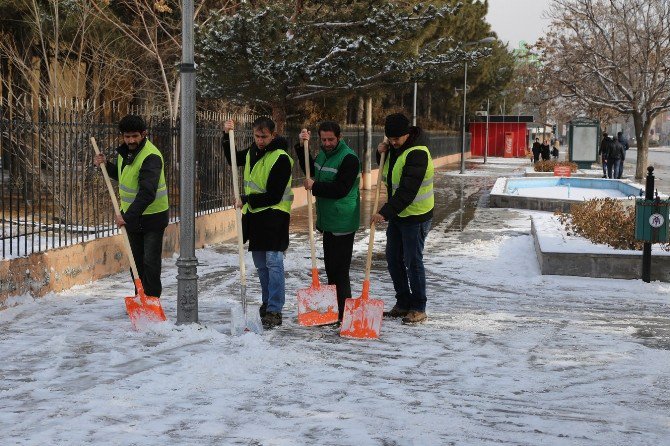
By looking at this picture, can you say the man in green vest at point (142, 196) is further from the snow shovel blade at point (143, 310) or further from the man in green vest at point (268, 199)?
the man in green vest at point (268, 199)

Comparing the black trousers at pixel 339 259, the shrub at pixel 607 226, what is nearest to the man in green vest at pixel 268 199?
the black trousers at pixel 339 259

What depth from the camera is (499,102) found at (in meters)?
78.6

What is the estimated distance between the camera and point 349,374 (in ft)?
23.2

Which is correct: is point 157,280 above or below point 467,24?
below

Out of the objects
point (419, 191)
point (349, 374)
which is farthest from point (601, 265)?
point (349, 374)

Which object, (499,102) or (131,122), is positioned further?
(499,102)

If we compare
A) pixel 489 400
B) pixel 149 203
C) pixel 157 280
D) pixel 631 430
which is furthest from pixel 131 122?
pixel 631 430

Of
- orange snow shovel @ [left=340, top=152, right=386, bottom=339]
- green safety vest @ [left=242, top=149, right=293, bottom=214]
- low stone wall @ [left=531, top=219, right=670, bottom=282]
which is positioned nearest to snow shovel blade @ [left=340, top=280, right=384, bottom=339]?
orange snow shovel @ [left=340, top=152, right=386, bottom=339]

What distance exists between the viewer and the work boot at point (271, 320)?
8.65m

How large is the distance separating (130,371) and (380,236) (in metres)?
9.99

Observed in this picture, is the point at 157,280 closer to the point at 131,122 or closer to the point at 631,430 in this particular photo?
the point at 131,122

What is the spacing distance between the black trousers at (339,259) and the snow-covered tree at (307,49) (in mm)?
Result: 9263

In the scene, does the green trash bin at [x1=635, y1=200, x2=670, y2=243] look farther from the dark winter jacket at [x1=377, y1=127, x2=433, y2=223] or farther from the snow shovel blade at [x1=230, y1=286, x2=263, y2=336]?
the snow shovel blade at [x1=230, y1=286, x2=263, y2=336]

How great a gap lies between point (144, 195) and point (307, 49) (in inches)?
399
